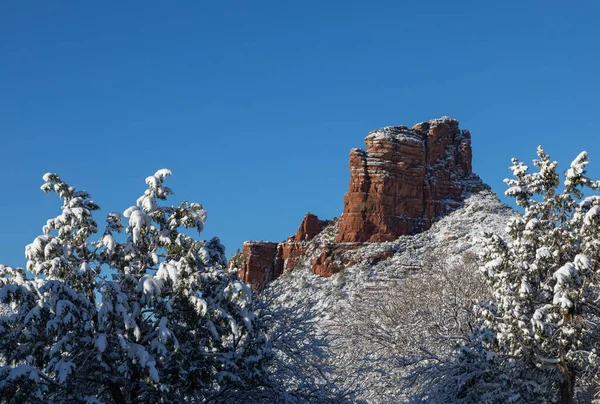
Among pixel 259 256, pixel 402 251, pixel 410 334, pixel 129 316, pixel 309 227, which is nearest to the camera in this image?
pixel 129 316

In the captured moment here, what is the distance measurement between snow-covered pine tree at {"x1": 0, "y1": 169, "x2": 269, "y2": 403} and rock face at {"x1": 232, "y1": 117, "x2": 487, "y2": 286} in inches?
3358

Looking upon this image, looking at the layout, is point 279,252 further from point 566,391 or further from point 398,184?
point 566,391

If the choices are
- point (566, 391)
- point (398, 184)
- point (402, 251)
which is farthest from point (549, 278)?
point (398, 184)

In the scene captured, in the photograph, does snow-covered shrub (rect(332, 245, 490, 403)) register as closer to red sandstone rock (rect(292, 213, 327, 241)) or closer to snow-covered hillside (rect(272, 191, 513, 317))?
snow-covered hillside (rect(272, 191, 513, 317))

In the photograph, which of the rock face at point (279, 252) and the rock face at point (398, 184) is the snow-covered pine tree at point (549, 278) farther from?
the rock face at point (279, 252)

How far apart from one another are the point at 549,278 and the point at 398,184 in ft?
305

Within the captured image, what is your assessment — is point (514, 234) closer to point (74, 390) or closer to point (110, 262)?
point (110, 262)

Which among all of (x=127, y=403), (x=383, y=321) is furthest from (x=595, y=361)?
(x=383, y=321)

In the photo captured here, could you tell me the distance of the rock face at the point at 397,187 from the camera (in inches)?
4242

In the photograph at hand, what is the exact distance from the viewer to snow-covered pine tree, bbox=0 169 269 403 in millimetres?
15180

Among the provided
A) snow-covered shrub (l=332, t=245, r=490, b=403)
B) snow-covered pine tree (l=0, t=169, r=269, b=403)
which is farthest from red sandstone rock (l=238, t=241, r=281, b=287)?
snow-covered pine tree (l=0, t=169, r=269, b=403)

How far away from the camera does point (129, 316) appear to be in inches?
598

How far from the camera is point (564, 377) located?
18.6 m

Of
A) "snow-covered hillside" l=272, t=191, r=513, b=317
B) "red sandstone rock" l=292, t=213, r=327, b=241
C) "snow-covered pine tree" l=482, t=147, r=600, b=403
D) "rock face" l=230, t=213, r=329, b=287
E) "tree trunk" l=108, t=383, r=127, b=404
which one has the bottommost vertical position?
"tree trunk" l=108, t=383, r=127, b=404
